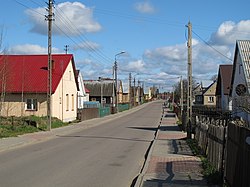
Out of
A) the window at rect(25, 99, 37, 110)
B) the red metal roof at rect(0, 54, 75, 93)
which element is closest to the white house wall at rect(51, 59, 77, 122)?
the red metal roof at rect(0, 54, 75, 93)

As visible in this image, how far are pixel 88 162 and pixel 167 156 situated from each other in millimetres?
2918

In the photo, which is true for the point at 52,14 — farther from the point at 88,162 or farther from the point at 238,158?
the point at 238,158

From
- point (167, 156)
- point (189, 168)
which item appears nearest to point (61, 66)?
point (167, 156)

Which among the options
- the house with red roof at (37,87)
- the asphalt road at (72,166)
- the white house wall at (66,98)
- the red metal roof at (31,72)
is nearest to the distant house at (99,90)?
the white house wall at (66,98)

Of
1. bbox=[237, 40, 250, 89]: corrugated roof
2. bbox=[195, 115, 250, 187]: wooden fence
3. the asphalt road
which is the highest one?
bbox=[237, 40, 250, 89]: corrugated roof

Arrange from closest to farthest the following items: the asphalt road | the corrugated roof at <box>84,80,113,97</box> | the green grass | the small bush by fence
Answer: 1. the small bush by fence
2. the asphalt road
3. the green grass
4. the corrugated roof at <box>84,80,113,97</box>

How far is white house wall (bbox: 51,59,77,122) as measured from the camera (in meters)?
35.9

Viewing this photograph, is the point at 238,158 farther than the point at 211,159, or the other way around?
the point at 211,159

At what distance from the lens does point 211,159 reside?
11.2 metres

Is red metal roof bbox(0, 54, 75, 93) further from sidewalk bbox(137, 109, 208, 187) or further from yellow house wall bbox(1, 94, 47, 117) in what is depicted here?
sidewalk bbox(137, 109, 208, 187)

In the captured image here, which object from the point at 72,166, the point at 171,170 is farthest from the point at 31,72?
the point at 171,170

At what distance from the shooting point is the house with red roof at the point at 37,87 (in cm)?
3506

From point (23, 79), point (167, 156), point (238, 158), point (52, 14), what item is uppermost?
point (52, 14)

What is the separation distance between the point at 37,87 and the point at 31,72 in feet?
10.8
